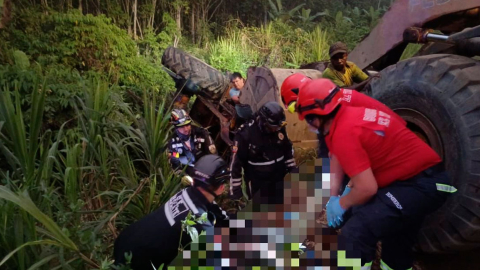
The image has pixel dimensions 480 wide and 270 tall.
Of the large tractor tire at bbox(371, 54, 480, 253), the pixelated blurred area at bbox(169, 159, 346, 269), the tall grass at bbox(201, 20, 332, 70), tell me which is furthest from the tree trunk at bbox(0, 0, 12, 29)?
the tall grass at bbox(201, 20, 332, 70)

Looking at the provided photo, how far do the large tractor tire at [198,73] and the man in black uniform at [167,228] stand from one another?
3.69m

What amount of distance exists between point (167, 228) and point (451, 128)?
185 cm

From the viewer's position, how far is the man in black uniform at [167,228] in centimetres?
240

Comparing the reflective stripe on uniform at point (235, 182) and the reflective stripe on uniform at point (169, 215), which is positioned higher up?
the reflective stripe on uniform at point (169, 215)

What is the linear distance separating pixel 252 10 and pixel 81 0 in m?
6.25

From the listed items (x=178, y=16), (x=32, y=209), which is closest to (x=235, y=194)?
(x=32, y=209)

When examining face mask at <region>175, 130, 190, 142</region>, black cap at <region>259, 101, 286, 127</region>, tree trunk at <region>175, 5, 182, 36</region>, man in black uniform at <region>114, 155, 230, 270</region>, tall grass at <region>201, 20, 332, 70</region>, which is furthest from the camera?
tree trunk at <region>175, 5, 182, 36</region>

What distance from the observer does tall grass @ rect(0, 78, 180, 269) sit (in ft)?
6.79

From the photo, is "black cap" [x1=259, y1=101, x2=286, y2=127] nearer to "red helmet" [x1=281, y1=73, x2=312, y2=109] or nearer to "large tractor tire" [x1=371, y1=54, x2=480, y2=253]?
"red helmet" [x1=281, y1=73, x2=312, y2=109]

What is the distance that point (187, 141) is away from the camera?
5078mm

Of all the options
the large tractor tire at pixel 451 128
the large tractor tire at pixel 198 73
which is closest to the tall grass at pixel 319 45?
the large tractor tire at pixel 198 73

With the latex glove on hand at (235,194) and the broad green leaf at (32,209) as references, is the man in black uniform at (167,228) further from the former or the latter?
the latex glove on hand at (235,194)

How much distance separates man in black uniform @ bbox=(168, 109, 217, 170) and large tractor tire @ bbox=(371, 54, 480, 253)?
2.74 m

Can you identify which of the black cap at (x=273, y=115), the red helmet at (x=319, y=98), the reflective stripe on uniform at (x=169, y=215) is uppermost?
the red helmet at (x=319, y=98)
